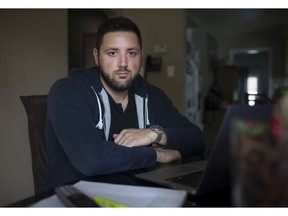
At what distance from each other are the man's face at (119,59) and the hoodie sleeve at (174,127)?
204mm

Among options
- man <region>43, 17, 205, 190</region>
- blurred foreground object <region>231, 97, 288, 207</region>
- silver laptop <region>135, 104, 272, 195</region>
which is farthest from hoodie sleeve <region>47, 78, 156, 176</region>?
blurred foreground object <region>231, 97, 288, 207</region>

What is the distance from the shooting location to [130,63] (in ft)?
4.28

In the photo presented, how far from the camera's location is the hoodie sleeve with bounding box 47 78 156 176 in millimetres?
897

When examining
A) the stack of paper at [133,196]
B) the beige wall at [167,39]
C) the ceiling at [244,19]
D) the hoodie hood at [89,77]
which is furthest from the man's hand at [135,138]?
the ceiling at [244,19]

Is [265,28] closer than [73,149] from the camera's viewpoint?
No

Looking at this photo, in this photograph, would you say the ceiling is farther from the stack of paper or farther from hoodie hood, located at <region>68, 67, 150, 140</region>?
the stack of paper

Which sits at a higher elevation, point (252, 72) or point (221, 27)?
point (221, 27)

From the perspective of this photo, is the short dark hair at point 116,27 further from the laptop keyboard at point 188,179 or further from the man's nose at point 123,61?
the laptop keyboard at point 188,179

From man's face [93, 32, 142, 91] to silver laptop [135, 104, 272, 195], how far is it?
0.50 metres
